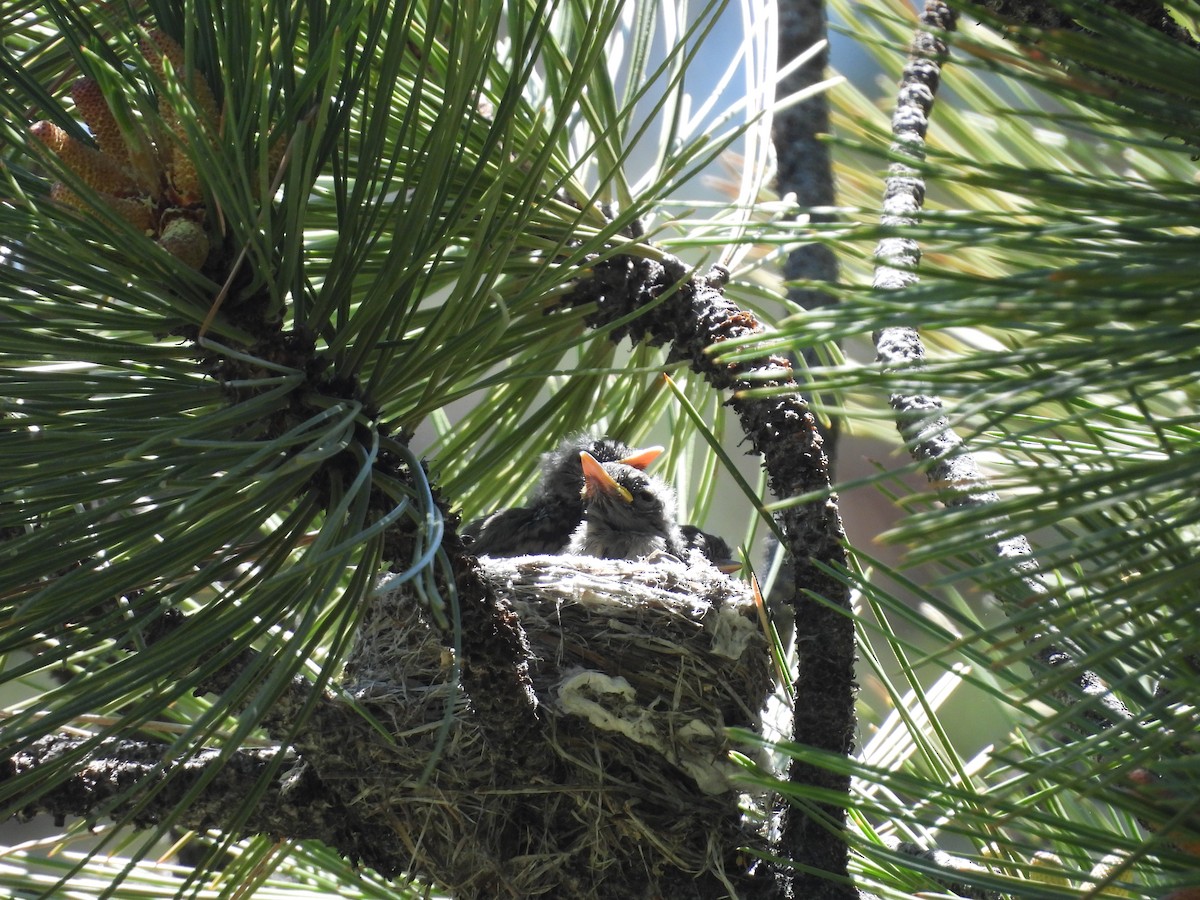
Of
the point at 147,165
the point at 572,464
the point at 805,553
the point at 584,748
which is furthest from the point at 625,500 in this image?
the point at 147,165

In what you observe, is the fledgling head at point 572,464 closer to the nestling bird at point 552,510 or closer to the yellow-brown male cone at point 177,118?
the nestling bird at point 552,510

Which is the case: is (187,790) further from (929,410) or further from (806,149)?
(806,149)

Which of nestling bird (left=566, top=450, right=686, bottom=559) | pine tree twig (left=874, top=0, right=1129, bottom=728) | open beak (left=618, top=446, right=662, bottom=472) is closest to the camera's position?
pine tree twig (left=874, top=0, right=1129, bottom=728)

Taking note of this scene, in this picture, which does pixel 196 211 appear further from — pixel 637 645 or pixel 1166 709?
pixel 637 645

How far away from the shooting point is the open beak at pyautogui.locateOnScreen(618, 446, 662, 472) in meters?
2.86

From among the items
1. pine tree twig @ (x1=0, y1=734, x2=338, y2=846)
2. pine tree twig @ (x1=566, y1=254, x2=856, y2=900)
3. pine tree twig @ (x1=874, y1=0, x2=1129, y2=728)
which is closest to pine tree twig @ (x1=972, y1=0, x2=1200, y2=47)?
pine tree twig @ (x1=874, y1=0, x2=1129, y2=728)

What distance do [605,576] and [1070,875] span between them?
46.2 inches

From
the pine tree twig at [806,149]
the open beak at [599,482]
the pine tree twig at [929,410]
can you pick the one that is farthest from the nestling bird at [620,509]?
the pine tree twig at [929,410]

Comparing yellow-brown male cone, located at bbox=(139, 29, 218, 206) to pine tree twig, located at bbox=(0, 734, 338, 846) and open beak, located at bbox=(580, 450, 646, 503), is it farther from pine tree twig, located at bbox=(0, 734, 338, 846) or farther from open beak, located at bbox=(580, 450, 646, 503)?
open beak, located at bbox=(580, 450, 646, 503)

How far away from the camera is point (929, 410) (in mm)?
1195

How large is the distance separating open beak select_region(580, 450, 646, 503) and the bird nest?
727mm

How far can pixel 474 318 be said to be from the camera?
114 centimetres

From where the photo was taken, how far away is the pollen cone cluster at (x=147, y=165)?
3.11ft

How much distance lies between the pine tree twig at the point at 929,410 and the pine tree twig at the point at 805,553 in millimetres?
125
